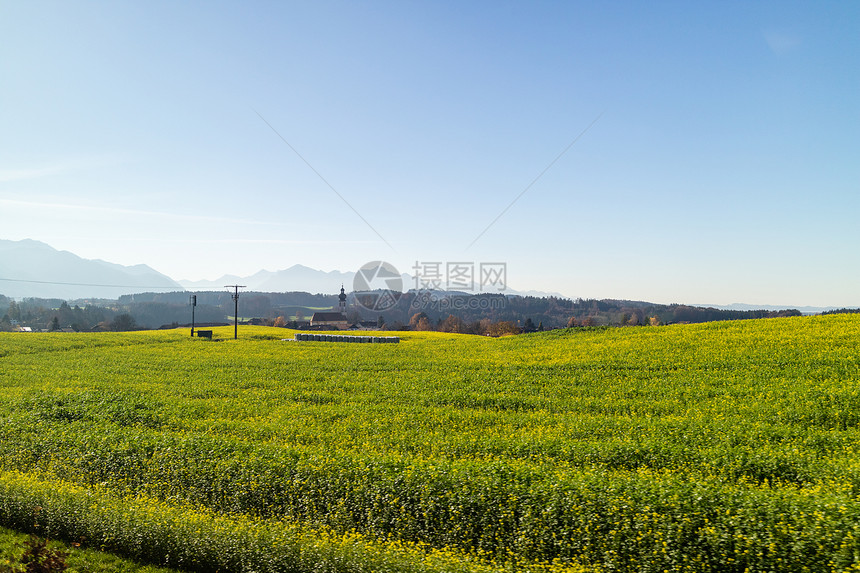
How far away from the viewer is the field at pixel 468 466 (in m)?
10.9

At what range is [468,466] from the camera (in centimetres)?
1496

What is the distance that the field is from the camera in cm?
1093

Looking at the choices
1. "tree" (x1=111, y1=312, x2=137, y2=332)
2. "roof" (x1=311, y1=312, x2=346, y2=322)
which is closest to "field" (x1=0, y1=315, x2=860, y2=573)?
"roof" (x1=311, y1=312, x2=346, y2=322)

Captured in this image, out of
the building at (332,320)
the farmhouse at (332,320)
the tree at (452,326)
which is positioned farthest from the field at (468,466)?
the farmhouse at (332,320)

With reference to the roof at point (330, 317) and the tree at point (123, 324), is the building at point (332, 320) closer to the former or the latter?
the roof at point (330, 317)

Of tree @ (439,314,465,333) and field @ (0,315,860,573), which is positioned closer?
field @ (0,315,860,573)

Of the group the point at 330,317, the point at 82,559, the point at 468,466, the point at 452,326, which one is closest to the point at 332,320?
the point at 330,317

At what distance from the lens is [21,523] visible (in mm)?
13930

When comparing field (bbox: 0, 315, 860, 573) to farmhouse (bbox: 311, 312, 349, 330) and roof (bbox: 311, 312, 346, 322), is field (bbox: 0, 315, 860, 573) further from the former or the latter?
roof (bbox: 311, 312, 346, 322)

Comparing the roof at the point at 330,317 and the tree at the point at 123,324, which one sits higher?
the roof at the point at 330,317

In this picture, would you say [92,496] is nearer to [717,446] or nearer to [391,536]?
[391,536]

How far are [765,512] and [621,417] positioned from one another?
33.4 feet

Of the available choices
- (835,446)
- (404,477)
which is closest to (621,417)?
(835,446)

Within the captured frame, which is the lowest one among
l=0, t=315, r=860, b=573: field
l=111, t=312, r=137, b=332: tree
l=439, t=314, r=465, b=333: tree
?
l=111, t=312, r=137, b=332: tree
